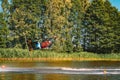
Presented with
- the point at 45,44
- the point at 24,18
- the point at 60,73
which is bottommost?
the point at 60,73

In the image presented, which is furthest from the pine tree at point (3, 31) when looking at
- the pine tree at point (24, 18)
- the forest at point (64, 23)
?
the pine tree at point (24, 18)

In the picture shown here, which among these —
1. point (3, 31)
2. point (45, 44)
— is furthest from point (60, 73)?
point (45, 44)

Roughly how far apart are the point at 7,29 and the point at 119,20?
31877mm

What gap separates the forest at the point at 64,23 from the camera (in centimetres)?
11619

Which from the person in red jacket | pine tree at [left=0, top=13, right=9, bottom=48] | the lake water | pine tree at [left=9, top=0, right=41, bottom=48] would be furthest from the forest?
the lake water

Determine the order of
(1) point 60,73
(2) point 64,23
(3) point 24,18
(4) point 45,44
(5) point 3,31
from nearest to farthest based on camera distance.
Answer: (1) point 60,73 < (5) point 3,31 < (3) point 24,18 < (2) point 64,23 < (4) point 45,44

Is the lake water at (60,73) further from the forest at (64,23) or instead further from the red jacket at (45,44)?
the red jacket at (45,44)

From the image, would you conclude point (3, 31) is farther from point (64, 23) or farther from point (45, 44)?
point (64, 23)

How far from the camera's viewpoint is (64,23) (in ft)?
387

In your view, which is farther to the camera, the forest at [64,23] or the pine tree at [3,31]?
the forest at [64,23]

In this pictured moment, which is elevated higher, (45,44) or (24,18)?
(24,18)

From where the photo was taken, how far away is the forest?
116188mm

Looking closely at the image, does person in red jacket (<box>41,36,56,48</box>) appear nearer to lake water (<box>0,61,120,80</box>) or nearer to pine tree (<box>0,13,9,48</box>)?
pine tree (<box>0,13,9,48</box>)

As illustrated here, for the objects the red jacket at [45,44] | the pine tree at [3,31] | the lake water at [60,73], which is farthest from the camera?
the red jacket at [45,44]
